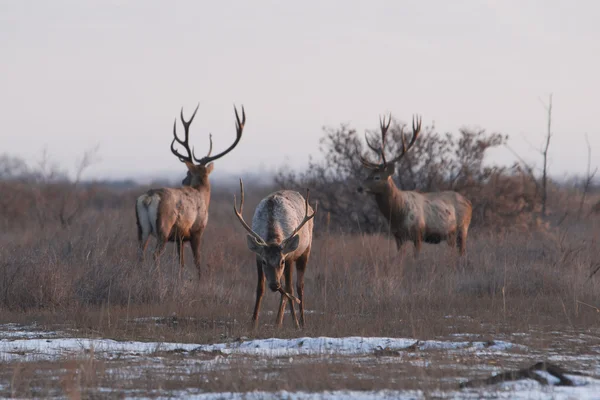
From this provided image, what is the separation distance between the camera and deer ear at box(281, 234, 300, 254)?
385 inches

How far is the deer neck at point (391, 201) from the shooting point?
1633 centimetres

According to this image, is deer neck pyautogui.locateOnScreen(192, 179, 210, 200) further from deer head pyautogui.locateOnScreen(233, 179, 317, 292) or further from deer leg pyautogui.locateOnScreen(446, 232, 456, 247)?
deer head pyautogui.locateOnScreen(233, 179, 317, 292)

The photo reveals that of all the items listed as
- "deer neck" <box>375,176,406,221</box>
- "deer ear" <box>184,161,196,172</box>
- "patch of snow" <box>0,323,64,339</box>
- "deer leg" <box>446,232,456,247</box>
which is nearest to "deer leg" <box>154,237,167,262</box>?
"deer ear" <box>184,161,196,172</box>

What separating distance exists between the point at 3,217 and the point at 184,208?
13.4 metres

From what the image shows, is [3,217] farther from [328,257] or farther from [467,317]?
[467,317]

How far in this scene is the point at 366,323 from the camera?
1043 centimetres

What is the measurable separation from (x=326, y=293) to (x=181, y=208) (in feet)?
10.7

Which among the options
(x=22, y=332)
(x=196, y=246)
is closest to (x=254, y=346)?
(x=22, y=332)

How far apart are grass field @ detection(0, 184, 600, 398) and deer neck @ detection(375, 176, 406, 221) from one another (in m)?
0.82

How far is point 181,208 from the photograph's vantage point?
14773 mm

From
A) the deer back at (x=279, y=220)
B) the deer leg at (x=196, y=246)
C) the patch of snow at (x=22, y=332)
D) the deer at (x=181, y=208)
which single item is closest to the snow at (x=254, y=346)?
the patch of snow at (x=22, y=332)

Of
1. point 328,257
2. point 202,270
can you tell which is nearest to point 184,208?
point 202,270

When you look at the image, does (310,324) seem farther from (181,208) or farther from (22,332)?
(181,208)

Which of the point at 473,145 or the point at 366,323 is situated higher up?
the point at 473,145
